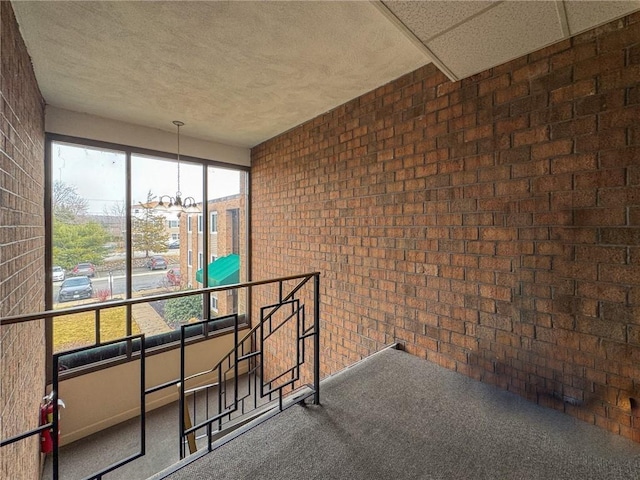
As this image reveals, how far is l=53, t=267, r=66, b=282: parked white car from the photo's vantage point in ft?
10.0

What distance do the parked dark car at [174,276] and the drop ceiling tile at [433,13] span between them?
3754mm

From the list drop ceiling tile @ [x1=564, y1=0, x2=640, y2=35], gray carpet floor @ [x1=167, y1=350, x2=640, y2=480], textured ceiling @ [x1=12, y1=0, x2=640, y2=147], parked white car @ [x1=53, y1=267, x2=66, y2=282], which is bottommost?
gray carpet floor @ [x1=167, y1=350, x2=640, y2=480]

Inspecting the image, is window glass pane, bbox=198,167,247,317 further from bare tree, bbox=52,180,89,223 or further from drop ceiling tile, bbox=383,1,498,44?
drop ceiling tile, bbox=383,1,498,44

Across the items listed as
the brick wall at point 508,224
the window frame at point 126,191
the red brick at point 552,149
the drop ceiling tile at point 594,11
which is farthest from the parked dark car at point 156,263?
the drop ceiling tile at point 594,11

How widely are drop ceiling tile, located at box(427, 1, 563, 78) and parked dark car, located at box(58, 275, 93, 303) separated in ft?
13.3

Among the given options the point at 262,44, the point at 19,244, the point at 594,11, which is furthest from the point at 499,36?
the point at 19,244

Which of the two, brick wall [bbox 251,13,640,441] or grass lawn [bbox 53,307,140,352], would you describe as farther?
grass lawn [bbox 53,307,140,352]

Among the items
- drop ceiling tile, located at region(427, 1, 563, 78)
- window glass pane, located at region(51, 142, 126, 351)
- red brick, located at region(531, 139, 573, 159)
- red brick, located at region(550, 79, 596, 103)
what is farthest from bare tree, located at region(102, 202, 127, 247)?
red brick, located at region(550, 79, 596, 103)

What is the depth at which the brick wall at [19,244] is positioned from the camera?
1.52 meters

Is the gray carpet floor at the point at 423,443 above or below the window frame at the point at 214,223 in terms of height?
below

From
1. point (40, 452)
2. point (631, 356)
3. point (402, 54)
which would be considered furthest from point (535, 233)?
point (40, 452)

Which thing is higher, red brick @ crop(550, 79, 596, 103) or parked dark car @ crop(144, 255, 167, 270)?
red brick @ crop(550, 79, 596, 103)

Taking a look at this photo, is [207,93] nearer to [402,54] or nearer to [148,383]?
[402,54]

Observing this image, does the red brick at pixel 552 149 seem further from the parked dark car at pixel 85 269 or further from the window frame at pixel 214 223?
the parked dark car at pixel 85 269
